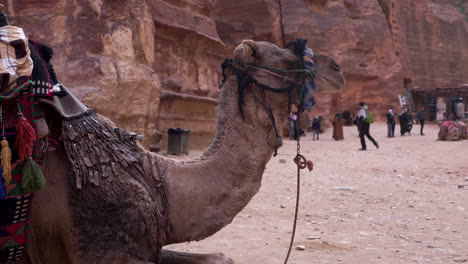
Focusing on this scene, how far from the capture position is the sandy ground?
13.7 feet

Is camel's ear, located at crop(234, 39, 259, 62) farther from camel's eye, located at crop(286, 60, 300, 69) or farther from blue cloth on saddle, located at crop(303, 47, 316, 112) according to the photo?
blue cloth on saddle, located at crop(303, 47, 316, 112)

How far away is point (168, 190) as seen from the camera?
2568mm

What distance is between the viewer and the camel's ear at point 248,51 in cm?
273

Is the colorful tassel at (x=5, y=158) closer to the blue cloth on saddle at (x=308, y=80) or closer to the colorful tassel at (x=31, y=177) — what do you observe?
the colorful tassel at (x=31, y=177)

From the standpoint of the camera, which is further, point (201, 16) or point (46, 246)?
point (201, 16)

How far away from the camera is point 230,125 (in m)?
2.74

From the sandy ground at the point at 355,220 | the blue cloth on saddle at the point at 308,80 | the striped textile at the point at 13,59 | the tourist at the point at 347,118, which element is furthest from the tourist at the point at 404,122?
the striped textile at the point at 13,59

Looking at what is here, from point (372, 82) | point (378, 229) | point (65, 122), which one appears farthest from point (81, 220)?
point (372, 82)

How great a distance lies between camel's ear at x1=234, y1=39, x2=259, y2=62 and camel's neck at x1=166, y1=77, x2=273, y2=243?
18cm

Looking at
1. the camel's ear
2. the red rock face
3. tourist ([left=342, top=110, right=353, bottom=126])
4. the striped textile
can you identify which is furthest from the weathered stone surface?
the striped textile

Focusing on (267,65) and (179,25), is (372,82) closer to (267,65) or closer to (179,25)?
(179,25)

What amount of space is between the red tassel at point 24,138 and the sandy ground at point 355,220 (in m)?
2.34

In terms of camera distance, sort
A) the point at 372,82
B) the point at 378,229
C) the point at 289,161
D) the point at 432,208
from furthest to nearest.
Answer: the point at 372,82 < the point at 289,161 < the point at 432,208 < the point at 378,229

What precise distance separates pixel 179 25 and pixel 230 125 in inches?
491
